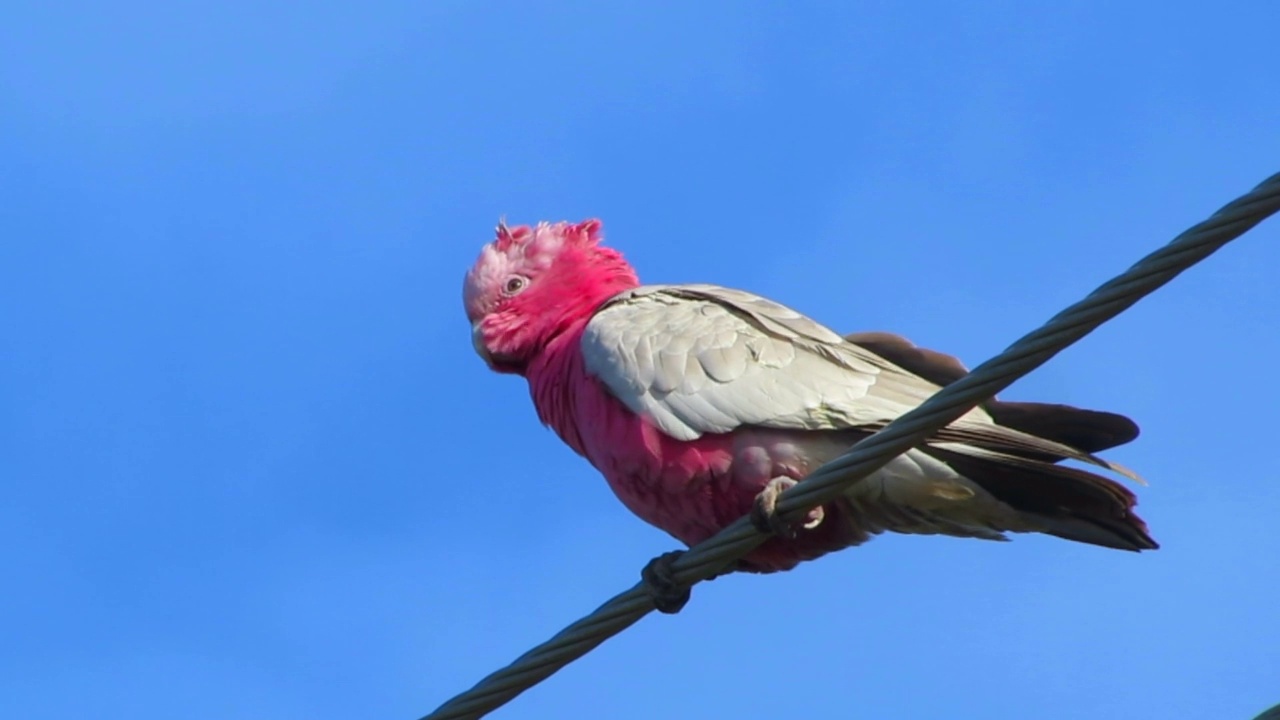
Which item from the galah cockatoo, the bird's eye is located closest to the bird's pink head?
the bird's eye

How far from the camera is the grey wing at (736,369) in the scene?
623cm

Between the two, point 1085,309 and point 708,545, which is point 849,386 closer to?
point 708,545

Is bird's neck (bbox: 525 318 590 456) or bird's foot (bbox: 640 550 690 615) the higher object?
bird's neck (bbox: 525 318 590 456)

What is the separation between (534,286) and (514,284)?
0.12 metres

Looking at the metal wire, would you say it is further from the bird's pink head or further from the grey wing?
the bird's pink head

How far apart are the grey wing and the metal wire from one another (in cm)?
90

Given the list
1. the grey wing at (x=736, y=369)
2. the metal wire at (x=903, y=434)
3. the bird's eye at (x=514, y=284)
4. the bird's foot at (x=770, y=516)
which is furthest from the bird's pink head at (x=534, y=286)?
the metal wire at (x=903, y=434)

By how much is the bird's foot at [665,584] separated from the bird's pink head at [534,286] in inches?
64.5

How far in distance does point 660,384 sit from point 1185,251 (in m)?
2.82

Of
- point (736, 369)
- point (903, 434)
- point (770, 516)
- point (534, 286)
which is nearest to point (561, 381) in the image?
point (534, 286)

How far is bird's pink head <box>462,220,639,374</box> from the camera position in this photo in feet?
24.3

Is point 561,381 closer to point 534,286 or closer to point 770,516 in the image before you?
point 534,286

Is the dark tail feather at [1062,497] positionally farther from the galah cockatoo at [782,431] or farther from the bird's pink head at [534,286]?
the bird's pink head at [534,286]

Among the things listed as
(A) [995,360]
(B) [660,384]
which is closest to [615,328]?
(B) [660,384]
